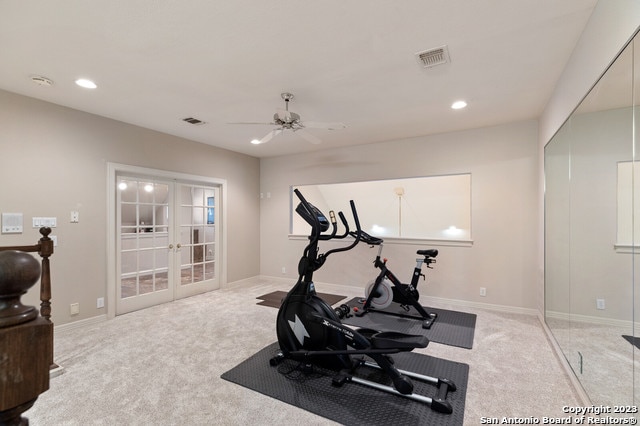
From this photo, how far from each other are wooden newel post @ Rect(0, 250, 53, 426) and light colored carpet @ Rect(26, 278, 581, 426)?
75.0 inches

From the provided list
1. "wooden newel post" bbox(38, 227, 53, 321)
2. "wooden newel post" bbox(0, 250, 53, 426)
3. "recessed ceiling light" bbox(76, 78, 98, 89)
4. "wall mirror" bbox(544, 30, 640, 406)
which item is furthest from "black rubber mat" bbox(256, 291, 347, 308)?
"wooden newel post" bbox(0, 250, 53, 426)

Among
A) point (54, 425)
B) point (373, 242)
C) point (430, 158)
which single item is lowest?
point (54, 425)

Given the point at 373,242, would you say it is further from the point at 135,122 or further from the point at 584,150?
the point at 135,122

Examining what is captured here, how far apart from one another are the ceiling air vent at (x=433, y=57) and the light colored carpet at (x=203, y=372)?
265 cm

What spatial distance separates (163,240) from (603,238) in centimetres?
506

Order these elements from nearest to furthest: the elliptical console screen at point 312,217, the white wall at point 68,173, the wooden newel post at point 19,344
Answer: the wooden newel post at point 19,344 < the elliptical console screen at point 312,217 < the white wall at point 68,173

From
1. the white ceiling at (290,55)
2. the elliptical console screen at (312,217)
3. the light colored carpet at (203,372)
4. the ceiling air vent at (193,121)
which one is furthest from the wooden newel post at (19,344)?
the ceiling air vent at (193,121)

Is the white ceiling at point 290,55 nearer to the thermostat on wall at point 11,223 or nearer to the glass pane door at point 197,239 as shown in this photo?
the thermostat on wall at point 11,223

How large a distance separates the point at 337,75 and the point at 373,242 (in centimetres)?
221

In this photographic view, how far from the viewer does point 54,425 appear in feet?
6.37

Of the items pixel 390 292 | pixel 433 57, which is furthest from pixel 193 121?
pixel 390 292

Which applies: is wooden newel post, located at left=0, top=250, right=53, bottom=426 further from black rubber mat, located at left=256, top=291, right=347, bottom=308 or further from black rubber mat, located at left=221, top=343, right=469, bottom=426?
black rubber mat, located at left=256, top=291, right=347, bottom=308

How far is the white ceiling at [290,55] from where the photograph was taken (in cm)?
197

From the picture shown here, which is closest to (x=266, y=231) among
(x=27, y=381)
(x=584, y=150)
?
(x=584, y=150)
